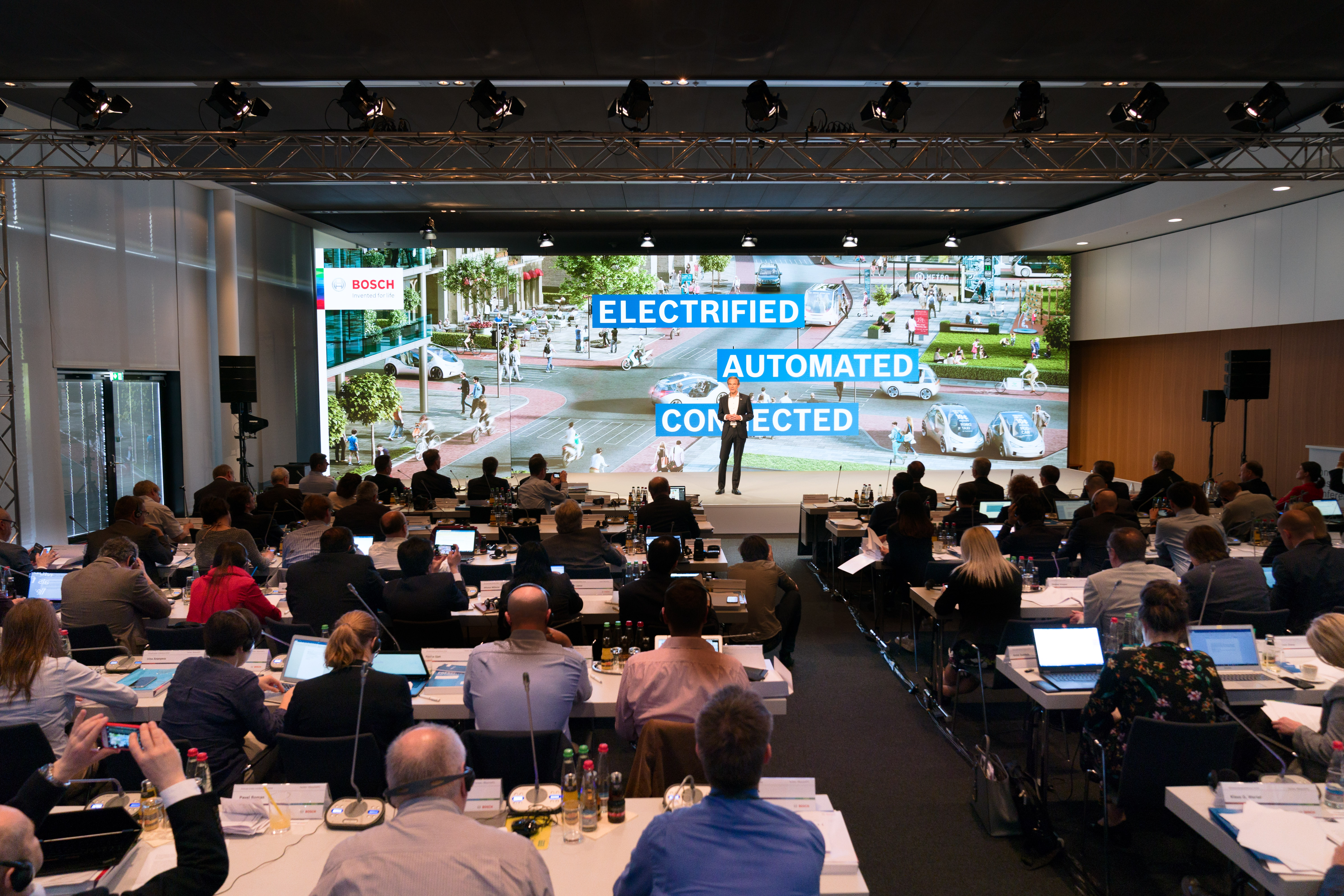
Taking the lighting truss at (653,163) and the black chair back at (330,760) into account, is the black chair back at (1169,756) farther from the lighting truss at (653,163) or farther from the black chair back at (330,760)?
the lighting truss at (653,163)

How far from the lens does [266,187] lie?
39.5ft

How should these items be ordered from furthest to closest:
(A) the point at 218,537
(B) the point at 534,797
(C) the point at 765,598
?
(A) the point at 218,537 < (C) the point at 765,598 < (B) the point at 534,797

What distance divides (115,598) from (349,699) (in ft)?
7.76

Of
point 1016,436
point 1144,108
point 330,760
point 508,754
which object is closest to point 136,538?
point 330,760

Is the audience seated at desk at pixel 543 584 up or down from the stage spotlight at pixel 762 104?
down

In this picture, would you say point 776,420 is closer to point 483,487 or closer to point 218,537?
point 483,487

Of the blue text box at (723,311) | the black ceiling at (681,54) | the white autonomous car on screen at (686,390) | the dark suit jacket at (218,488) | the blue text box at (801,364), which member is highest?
the black ceiling at (681,54)

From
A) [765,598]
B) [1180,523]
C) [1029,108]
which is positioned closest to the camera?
[765,598]

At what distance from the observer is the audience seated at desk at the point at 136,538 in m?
5.97

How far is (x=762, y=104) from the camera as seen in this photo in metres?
7.17

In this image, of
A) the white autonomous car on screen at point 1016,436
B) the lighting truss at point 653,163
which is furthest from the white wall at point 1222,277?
the white autonomous car on screen at point 1016,436

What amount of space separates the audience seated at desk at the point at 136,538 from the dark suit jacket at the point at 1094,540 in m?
6.52

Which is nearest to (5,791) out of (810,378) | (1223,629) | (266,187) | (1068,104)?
(1223,629)

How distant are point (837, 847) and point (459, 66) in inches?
267
